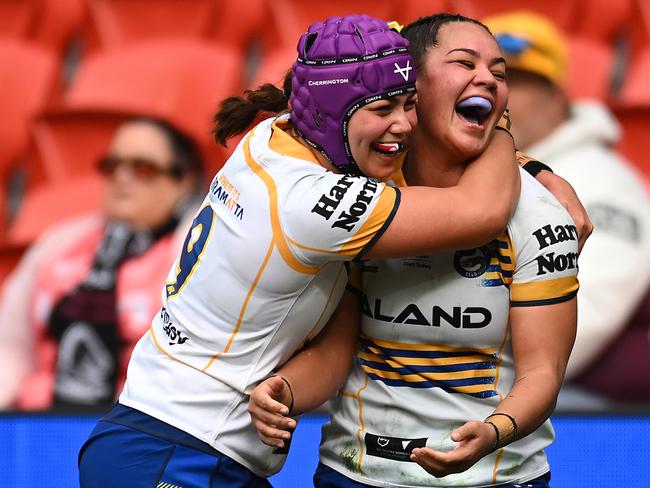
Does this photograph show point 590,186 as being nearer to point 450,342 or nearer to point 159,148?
point 159,148

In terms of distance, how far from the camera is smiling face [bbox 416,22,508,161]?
79.4 inches

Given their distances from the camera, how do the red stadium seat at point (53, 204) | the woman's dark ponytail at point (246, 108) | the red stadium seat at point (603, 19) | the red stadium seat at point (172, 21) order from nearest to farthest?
the woman's dark ponytail at point (246, 108), the red stadium seat at point (53, 204), the red stadium seat at point (603, 19), the red stadium seat at point (172, 21)

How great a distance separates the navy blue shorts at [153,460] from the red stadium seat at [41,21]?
10.8 ft

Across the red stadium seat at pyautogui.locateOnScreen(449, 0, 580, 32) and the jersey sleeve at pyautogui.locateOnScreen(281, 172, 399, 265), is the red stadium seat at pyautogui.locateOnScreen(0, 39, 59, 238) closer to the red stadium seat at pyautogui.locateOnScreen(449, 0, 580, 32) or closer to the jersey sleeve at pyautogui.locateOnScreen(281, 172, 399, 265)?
the red stadium seat at pyautogui.locateOnScreen(449, 0, 580, 32)

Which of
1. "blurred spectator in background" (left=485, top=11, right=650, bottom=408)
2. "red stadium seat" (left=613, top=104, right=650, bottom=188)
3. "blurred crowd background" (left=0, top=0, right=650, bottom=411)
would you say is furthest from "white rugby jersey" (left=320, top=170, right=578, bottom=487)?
"red stadium seat" (left=613, top=104, right=650, bottom=188)

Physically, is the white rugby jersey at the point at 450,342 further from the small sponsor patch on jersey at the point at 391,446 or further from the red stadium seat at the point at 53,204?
the red stadium seat at the point at 53,204

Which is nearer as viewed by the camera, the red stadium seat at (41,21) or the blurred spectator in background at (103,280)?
the blurred spectator in background at (103,280)

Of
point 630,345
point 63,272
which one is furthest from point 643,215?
point 63,272

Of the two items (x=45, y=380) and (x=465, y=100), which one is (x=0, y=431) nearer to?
(x=45, y=380)

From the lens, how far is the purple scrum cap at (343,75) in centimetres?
199

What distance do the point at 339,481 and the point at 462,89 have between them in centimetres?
74

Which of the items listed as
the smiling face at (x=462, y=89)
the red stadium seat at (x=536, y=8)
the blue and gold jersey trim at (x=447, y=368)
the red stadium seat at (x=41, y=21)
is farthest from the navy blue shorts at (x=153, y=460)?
the red stadium seat at (x=41, y=21)

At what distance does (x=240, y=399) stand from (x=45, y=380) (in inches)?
74.7

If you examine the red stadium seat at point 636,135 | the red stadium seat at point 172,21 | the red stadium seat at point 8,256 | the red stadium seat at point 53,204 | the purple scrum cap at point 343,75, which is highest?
the red stadium seat at point 172,21
